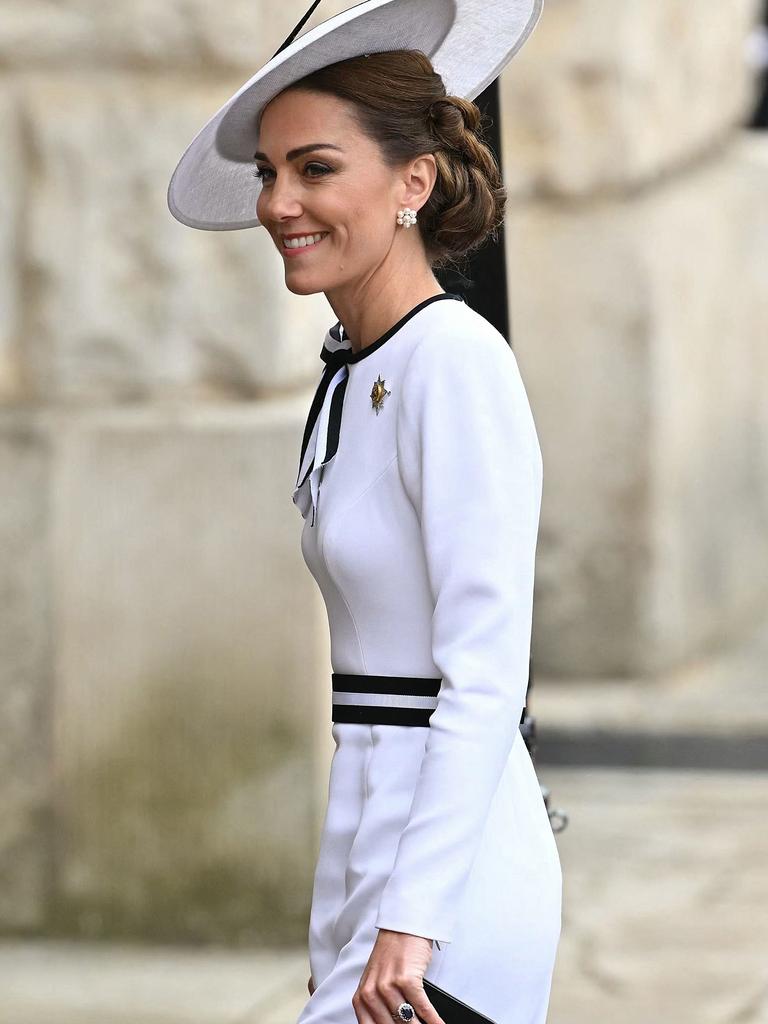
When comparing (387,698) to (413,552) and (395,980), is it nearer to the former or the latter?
(413,552)

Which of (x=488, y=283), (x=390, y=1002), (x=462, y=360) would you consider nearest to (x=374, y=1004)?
(x=390, y=1002)

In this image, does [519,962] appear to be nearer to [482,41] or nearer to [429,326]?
[429,326]

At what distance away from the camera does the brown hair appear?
186 centimetres

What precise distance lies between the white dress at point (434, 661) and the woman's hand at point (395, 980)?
16 mm

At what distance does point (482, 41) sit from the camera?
204 cm

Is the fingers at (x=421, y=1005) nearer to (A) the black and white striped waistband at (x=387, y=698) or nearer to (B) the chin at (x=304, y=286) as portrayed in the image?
(A) the black and white striped waistband at (x=387, y=698)

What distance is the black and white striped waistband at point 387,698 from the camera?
1.81 m

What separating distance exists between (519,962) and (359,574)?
0.41 m

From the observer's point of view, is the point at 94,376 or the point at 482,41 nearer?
the point at 482,41

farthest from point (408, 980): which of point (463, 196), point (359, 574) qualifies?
point (463, 196)

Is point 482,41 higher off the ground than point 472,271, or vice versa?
point 482,41

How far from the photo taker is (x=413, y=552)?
178 cm

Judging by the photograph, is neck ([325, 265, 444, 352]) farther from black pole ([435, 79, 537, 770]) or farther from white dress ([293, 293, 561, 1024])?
black pole ([435, 79, 537, 770])

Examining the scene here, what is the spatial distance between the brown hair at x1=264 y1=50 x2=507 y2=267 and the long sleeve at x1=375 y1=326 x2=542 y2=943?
→ 22 cm
